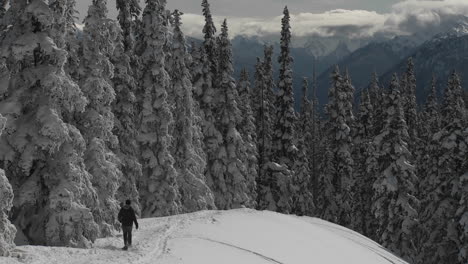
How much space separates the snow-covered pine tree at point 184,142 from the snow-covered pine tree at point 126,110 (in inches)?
171

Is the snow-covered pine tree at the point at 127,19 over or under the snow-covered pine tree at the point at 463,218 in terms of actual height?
over

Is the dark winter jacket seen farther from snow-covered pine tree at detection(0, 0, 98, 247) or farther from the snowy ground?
snow-covered pine tree at detection(0, 0, 98, 247)

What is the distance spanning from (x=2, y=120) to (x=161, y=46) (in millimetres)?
20173

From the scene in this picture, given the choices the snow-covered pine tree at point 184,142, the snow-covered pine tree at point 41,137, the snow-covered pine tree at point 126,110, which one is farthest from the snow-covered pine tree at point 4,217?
the snow-covered pine tree at point 184,142

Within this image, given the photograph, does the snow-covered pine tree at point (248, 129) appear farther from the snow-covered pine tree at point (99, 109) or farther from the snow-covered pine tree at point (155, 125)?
the snow-covered pine tree at point (99, 109)

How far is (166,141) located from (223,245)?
14.4 m

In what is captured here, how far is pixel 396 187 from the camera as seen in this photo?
36188 mm

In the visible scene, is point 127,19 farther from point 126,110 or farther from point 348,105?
point 348,105

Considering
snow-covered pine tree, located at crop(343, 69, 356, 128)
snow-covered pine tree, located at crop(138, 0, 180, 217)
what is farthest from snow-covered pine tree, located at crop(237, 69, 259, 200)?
snow-covered pine tree, located at crop(138, 0, 180, 217)

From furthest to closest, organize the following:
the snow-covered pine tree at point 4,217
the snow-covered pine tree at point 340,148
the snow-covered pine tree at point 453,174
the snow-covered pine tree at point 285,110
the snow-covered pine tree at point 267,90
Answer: the snow-covered pine tree at point 340,148 < the snow-covered pine tree at point 267,90 < the snow-covered pine tree at point 285,110 < the snow-covered pine tree at point 453,174 < the snow-covered pine tree at point 4,217

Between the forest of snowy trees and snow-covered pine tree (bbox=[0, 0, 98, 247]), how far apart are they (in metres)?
0.05

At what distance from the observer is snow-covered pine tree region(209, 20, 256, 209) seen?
4109 cm

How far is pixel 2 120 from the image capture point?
13.7 metres

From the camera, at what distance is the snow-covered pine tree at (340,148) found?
5222cm
